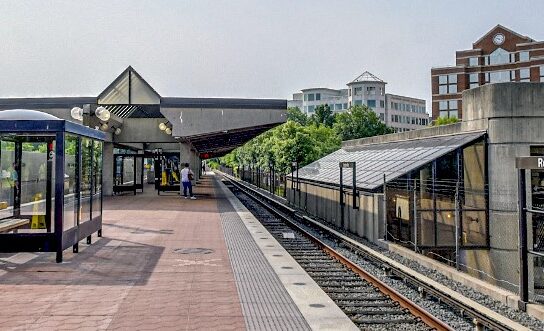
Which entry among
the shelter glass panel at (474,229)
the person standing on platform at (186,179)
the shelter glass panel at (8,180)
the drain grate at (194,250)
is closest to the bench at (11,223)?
the shelter glass panel at (8,180)

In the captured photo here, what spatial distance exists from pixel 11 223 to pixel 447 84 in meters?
77.0

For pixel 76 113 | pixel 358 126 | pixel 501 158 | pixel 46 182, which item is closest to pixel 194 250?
pixel 46 182

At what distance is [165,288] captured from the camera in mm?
8258

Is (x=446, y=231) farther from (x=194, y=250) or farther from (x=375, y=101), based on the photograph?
(x=375, y=101)

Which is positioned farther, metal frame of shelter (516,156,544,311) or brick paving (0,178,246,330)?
metal frame of shelter (516,156,544,311)

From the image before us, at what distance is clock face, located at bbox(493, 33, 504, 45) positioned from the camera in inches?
3024

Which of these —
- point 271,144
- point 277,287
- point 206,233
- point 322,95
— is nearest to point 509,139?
point 206,233

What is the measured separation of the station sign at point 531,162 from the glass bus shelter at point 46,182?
26.3ft

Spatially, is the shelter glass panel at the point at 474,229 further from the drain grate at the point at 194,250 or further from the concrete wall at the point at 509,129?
the drain grate at the point at 194,250

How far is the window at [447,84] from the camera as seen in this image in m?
78.8

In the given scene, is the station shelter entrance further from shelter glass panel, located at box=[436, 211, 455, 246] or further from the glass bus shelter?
shelter glass panel, located at box=[436, 211, 455, 246]

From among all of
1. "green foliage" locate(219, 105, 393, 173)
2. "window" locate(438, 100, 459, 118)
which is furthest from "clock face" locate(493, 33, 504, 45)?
"green foliage" locate(219, 105, 393, 173)

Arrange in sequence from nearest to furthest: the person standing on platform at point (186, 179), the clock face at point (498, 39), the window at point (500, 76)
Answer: the person standing on platform at point (186, 179) < the window at point (500, 76) < the clock face at point (498, 39)

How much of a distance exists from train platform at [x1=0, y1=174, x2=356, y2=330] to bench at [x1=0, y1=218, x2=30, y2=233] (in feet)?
2.21
